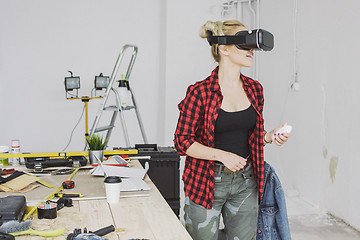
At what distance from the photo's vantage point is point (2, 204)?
4.21 ft

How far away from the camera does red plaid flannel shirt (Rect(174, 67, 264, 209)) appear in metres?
1.56

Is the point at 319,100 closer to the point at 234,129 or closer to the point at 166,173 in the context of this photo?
the point at 166,173

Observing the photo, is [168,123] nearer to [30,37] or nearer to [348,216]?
[30,37]

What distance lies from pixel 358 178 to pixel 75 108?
3242mm

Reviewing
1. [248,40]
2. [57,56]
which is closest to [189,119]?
[248,40]

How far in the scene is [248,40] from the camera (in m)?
1.55

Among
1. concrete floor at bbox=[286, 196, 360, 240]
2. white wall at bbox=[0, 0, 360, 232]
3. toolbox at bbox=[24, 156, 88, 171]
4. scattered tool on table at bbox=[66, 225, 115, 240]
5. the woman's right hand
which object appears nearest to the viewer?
scattered tool on table at bbox=[66, 225, 115, 240]

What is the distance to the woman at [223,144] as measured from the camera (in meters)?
1.57

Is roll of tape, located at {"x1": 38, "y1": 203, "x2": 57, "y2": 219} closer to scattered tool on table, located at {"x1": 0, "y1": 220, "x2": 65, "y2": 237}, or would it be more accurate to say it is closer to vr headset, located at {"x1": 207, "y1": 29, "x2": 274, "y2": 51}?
scattered tool on table, located at {"x1": 0, "y1": 220, "x2": 65, "y2": 237}

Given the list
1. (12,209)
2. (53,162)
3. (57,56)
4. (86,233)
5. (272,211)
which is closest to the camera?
(86,233)

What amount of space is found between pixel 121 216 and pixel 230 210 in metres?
0.49

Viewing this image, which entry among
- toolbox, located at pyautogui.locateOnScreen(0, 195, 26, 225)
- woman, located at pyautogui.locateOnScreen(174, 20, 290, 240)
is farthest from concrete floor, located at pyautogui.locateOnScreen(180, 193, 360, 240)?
toolbox, located at pyautogui.locateOnScreen(0, 195, 26, 225)

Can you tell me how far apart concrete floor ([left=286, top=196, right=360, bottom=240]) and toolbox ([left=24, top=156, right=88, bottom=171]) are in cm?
172

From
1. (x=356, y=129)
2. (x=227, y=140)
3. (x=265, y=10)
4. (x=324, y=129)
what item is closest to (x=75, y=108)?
(x=265, y=10)
